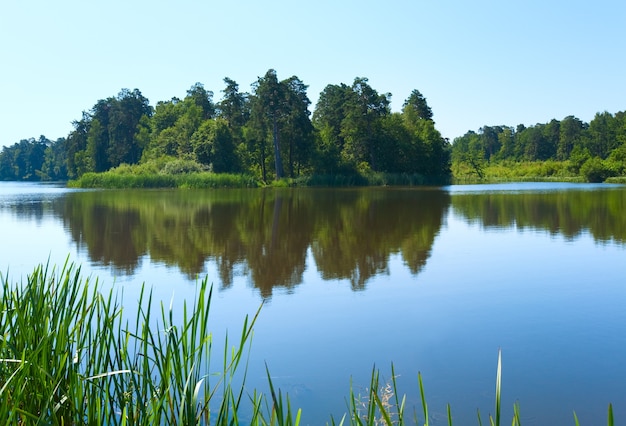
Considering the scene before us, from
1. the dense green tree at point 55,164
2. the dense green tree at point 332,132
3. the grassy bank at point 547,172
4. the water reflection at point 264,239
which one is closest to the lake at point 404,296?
the water reflection at point 264,239

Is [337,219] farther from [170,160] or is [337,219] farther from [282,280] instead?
[170,160]

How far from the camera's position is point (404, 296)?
24.8 feet

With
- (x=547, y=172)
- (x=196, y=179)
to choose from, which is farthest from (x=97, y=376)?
(x=547, y=172)

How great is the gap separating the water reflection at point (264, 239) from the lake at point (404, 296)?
63mm

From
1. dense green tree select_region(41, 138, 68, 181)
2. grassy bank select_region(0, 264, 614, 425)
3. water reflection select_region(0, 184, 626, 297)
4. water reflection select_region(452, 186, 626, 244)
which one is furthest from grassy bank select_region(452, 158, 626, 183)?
dense green tree select_region(41, 138, 68, 181)

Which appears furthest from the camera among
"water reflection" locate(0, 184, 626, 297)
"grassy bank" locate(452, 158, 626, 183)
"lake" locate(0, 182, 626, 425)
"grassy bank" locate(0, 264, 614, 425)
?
"grassy bank" locate(452, 158, 626, 183)

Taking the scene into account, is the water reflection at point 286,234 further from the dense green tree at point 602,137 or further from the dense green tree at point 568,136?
the dense green tree at point 568,136

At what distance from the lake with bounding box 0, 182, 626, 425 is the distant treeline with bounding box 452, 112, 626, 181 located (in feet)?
188

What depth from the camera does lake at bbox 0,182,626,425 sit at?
14.7ft

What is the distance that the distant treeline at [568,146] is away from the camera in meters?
68.2

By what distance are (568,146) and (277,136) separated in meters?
64.1

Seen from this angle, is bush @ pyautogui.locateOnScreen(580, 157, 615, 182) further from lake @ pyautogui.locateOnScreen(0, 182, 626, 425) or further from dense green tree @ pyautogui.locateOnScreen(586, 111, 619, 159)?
lake @ pyautogui.locateOnScreen(0, 182, 626, 425)

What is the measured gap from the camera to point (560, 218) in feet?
61.1

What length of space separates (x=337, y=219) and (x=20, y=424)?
50.3 feet
